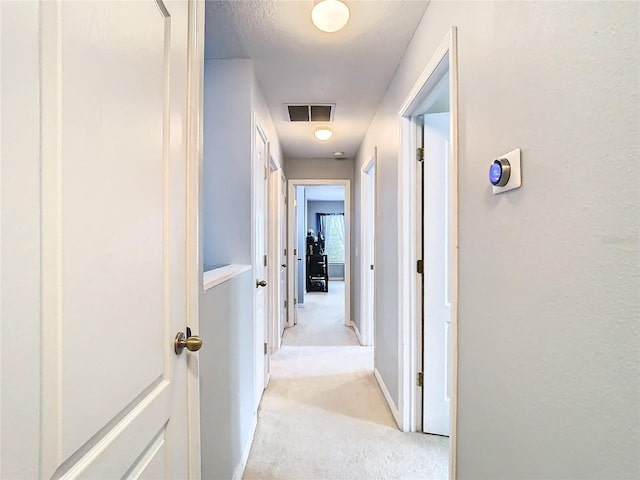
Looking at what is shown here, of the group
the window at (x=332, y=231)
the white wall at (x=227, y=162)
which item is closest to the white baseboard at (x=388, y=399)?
the white wall at (x=227, y=162)

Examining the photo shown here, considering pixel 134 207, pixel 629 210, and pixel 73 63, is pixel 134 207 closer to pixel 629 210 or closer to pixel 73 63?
pixel 73 63

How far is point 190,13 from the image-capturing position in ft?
3.27

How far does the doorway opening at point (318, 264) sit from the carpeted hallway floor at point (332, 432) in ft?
3.23

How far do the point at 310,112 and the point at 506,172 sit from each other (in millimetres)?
2383

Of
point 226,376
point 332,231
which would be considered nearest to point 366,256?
point 226,376

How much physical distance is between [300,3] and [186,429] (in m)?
1.81

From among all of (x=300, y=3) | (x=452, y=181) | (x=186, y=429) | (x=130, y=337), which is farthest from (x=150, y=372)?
Result: (x=300, y=3)

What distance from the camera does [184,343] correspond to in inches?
35.8

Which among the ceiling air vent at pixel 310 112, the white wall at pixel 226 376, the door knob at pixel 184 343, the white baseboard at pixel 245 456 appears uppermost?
the ceiling air vent at pixel 310 112

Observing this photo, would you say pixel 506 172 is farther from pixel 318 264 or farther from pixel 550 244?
pixel 318 264

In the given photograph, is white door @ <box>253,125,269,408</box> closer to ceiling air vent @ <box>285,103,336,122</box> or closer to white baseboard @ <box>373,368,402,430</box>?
ceiling air vent @ <box>285,103,336,122</box>

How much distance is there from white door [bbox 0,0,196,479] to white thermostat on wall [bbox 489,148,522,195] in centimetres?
88

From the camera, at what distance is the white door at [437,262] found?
2.13 meters

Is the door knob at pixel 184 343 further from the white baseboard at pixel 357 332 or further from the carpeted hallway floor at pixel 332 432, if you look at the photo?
the white baseboard at pixel 357 332
